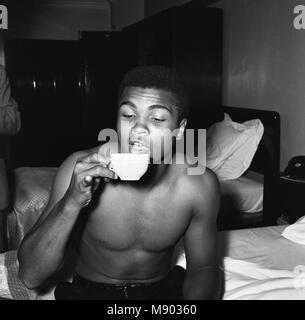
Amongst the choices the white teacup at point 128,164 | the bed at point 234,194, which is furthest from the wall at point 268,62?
the white teacup at point 128,164

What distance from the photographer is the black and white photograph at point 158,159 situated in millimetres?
1373

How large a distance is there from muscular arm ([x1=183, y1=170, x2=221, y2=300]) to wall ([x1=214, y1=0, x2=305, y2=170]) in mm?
1762

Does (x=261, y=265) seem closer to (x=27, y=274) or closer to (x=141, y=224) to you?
(x=141, y=224)

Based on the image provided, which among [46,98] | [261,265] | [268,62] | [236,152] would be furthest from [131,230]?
[46,98]

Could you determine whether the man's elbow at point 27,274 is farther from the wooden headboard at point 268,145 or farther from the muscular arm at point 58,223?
the wooden headboard at point 268,145

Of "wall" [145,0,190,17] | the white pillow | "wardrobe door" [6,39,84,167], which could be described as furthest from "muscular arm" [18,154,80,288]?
"wardrobe door" [6,39,84,167]

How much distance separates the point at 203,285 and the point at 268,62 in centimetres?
247

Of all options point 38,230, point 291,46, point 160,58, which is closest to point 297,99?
point 291,46

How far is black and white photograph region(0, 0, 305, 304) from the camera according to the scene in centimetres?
137

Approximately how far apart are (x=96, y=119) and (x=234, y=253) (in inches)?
190

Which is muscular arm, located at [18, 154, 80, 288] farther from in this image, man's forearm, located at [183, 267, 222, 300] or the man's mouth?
man's forearm, located at [183, 267, 222, 300]

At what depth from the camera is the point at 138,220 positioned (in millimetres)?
1516

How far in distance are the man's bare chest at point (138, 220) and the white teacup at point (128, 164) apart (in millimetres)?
337

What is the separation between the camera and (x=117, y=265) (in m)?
1.51
